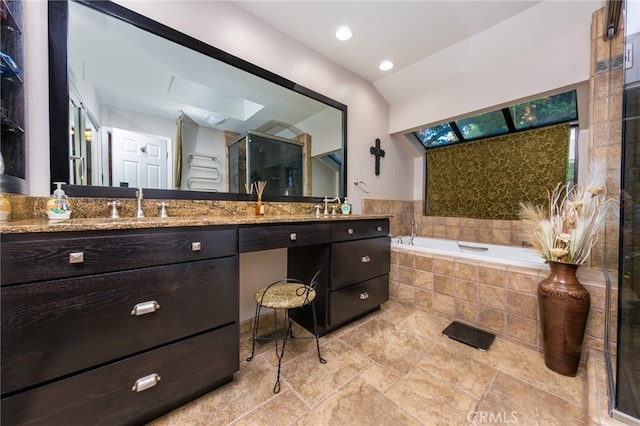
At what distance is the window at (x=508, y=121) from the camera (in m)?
2.36

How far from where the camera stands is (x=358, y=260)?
1872 mm

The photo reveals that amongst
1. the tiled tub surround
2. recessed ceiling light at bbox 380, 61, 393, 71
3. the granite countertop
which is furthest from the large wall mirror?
the tiled tub surround

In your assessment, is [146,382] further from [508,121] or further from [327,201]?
[508,121]

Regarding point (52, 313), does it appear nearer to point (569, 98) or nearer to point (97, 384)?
point (97, 384)

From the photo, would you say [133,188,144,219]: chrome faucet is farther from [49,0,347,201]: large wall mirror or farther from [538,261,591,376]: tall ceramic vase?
[538,261,591,376]: tall ceramic vase

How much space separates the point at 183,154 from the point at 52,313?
104 centimetres

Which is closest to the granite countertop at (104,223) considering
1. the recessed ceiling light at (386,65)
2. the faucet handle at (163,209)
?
the faucet handle at (163,209)

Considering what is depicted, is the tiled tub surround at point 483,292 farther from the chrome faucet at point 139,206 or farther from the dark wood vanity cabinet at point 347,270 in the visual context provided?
the chrome faucet at point 139,206

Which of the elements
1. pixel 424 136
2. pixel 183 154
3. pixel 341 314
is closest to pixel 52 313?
pixel 183 154

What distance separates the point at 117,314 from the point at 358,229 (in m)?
1.48

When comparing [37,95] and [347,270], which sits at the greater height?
[37,95]

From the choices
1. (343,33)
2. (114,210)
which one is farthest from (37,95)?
(343,33)

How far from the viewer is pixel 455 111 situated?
2.51 meters

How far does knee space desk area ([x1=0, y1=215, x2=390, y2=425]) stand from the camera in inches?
30.1
